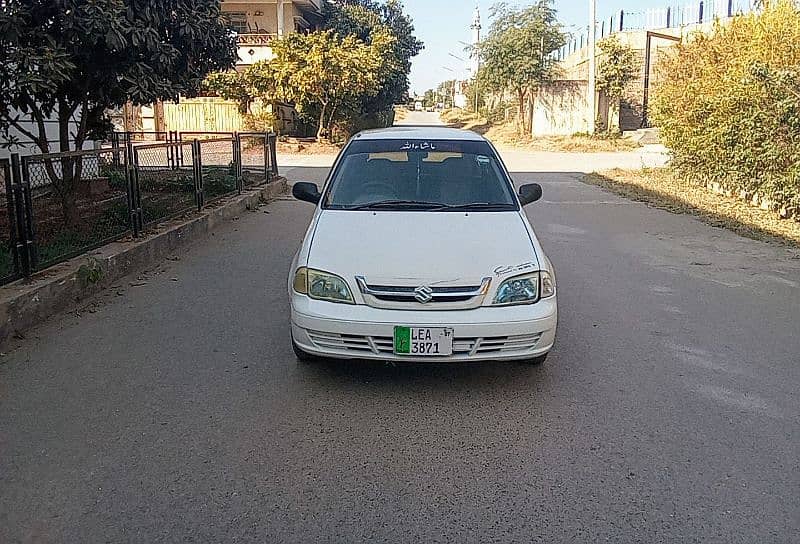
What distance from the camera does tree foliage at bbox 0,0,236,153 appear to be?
7.25 meters

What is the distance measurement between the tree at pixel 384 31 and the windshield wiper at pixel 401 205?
85.0 ft

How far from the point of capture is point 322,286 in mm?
4734

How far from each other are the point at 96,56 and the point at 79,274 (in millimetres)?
2909

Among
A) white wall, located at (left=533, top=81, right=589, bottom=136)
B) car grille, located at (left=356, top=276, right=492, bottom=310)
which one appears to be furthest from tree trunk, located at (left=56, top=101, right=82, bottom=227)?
white wall, located at (left=533, top=81, right=589, bottom=136)

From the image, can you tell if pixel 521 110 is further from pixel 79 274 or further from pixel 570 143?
pixel 79 274

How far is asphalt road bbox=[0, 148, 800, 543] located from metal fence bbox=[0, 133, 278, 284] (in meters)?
0.90

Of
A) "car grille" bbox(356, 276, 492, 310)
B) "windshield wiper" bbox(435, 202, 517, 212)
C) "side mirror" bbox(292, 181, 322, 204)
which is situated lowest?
"car grille" bbox(356, 276, 492, 310)

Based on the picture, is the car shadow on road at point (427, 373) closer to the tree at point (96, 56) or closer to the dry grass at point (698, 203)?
the tree at point (96, 56)

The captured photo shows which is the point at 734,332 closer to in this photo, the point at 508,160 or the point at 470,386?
the point at 470,386

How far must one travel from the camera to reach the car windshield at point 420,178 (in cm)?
578

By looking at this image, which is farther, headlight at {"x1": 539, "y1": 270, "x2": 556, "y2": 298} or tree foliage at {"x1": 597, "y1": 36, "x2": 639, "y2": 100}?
tree foliage at {"x1": 597, "y1": 36, "x2": 639, "y2": 100}

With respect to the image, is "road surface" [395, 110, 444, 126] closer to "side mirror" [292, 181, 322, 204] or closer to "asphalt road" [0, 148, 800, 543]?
"side mirror" [292, 181, 322, 204]

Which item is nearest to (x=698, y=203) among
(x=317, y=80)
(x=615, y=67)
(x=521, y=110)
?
(x=317, y=80)

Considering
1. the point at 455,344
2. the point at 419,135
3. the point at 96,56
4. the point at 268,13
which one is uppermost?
the point at 268,13
